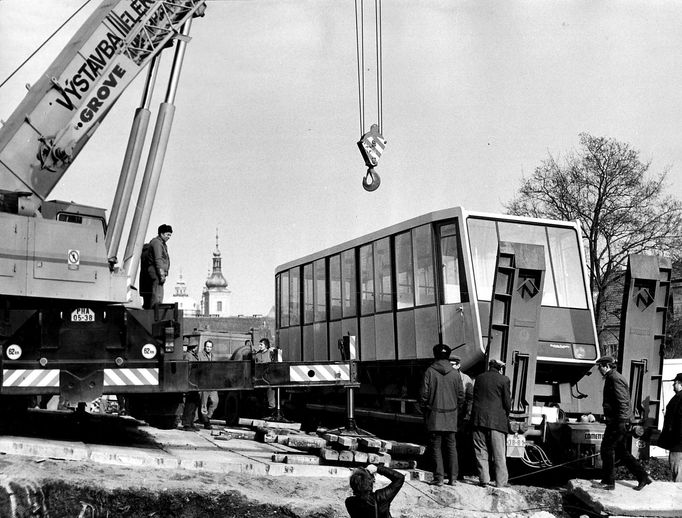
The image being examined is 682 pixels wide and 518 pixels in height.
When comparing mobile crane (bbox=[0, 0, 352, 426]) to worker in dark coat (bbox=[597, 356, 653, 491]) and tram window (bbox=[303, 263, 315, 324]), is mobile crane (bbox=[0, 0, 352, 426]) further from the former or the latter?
tram window (bbox=[303, 263, 315, 324])

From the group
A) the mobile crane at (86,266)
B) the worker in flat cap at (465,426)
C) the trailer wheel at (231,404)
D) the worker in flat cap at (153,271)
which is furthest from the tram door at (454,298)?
the trailer wheel at (231,404)

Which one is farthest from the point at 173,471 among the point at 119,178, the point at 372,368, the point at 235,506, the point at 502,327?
the point at 372,368

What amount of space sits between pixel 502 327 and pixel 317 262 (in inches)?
303

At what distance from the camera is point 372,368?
57.9 ft

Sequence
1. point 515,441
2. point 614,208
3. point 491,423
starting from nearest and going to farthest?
point 491,423 < point 515,441 < point 614,208

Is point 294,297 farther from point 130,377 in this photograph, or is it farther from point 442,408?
point 130,377

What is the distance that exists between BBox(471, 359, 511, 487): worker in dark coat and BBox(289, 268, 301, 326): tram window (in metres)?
9.81

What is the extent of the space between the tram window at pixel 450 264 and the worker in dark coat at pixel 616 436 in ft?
11.7

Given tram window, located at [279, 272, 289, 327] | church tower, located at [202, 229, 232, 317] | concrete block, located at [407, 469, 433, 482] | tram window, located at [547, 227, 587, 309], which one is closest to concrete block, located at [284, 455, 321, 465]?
concrete block, located at [407, 469, 433, 482]

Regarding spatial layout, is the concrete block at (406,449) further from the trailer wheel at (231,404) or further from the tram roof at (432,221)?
the trailer wheel at (231,404)

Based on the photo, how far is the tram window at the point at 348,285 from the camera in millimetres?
18391

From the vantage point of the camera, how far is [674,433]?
11906 mm

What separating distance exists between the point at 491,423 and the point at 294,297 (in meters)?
10.5

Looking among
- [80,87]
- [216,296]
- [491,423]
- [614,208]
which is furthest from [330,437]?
[216,296]
